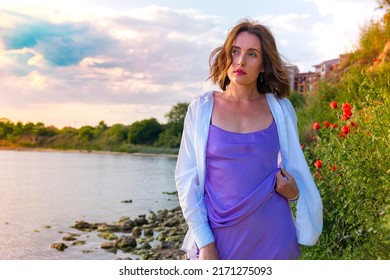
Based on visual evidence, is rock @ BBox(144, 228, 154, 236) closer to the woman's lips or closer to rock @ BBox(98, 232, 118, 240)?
rock @ BBox(98, 232, 118, 240)

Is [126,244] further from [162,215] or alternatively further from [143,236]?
[162,215]

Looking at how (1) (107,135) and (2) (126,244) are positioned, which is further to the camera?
(1) (107,135)

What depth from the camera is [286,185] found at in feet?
8.15

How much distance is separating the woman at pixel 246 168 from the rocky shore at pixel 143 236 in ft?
22.1

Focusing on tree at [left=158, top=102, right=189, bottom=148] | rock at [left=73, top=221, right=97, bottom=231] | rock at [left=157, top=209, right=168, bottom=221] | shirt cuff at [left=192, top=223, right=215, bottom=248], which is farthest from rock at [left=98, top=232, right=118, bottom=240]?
tree at [left=158, top=102, right=189, bottom=148]

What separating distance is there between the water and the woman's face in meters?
8.02

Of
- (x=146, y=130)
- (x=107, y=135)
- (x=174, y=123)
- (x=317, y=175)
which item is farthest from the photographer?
(x=107, y=135)

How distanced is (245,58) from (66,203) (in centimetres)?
1842

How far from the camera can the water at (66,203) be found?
39.7ft

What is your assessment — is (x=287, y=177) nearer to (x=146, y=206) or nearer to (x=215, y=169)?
(x=215, y=169)

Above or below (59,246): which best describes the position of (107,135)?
above

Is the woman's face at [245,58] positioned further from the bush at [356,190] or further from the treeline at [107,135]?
the treeline at [107,135]

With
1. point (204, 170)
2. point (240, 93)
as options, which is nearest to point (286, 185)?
point (204, 170)

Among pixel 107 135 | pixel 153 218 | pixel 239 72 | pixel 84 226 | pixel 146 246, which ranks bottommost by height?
pixel 84 226
